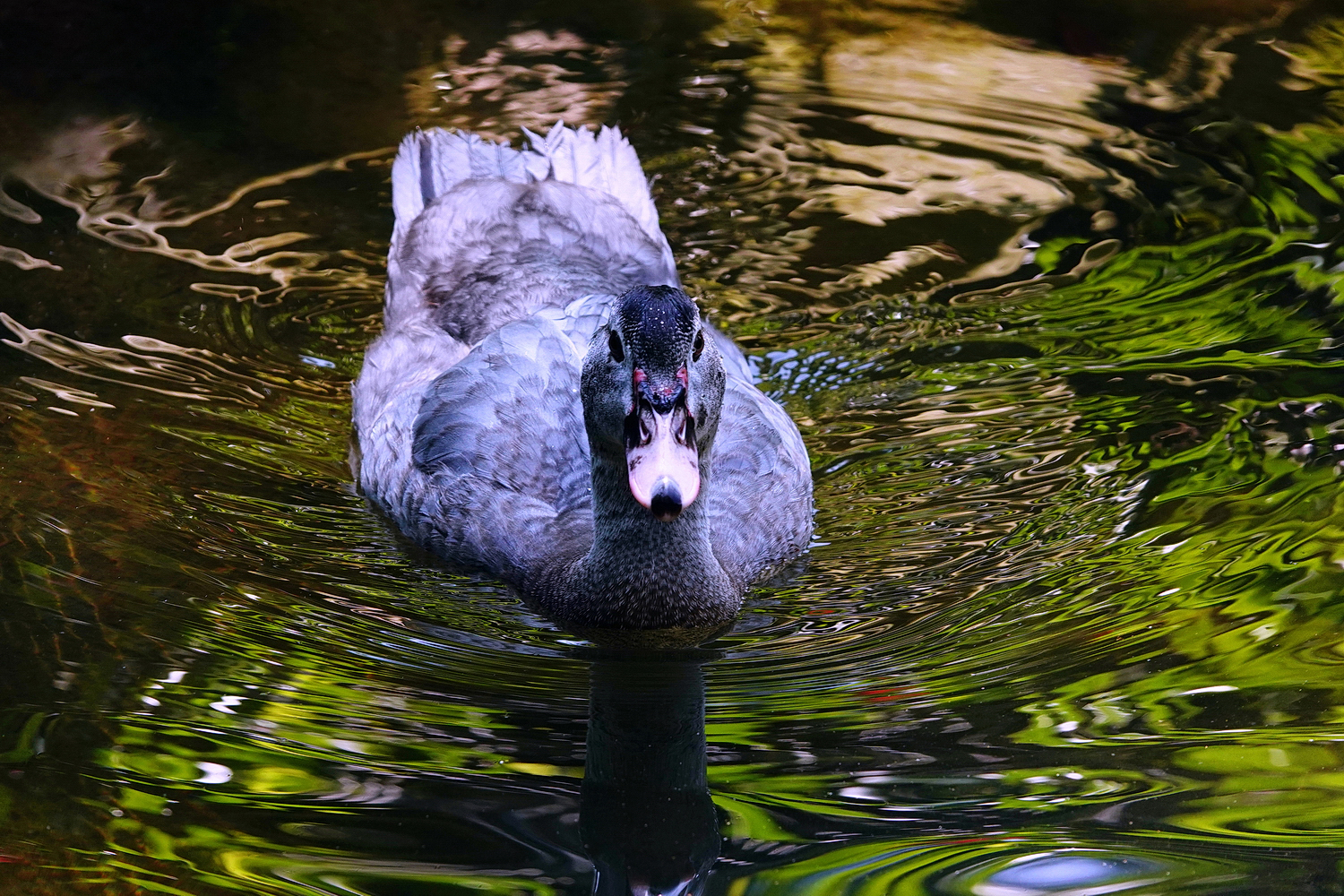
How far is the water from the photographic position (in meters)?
4.58

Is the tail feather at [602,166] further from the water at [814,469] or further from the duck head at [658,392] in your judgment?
the duck head at [658,392]

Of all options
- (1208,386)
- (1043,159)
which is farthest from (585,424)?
(1043,159)

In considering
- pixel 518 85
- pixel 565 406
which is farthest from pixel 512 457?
pixel 518 85

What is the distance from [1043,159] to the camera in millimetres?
9914

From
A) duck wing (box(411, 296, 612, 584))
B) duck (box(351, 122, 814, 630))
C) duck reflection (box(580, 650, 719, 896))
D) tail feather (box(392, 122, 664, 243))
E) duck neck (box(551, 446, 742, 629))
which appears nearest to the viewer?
duck reflection (box(580, 650, 719, 896))

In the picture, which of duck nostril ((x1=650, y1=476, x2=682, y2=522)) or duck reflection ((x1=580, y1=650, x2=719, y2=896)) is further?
duck nostril ((x1=650, y1=476, x2=682, y2=522))

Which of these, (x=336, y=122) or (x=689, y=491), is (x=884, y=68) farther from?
(x=689, y=491)

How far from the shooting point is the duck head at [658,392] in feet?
16.9

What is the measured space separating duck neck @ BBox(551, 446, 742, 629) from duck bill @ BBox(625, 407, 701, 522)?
0.50m

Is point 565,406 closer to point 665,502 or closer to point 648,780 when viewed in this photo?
point 665,502

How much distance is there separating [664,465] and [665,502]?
0.16 meters

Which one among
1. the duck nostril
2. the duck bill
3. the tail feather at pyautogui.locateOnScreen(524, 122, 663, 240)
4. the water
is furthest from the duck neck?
the tail feather at pyautogui.locateOnScreen(524, 122, 663, 240)

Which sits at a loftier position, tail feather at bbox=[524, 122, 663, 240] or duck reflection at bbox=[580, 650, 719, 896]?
tail feather at bbox=[524, 122, 663, 240]

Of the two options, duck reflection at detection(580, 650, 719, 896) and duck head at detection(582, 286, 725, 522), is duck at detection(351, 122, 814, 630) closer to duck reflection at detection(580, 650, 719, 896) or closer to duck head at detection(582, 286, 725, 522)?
duck head at detection(582, 286, 725, 522)
